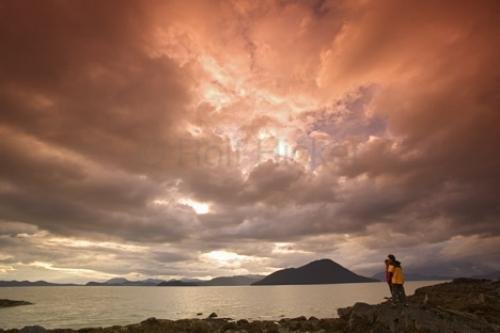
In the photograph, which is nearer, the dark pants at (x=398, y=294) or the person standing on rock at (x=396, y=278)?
the person standing on rock at (x=396, y=278)

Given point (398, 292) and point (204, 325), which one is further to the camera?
point (204, 325)

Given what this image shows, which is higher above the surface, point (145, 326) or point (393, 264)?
point (393, 264)

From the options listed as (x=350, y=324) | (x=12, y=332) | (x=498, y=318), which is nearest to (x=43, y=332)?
(x=12, y=332)

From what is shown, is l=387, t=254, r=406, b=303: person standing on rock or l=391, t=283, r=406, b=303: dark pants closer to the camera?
l=387, t=254, r=406, b=303: person standing on rock

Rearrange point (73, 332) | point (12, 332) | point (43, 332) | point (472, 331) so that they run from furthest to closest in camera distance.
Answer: point (73, 332)
point (12, 332)
point (43, 332)
point (472, 331)

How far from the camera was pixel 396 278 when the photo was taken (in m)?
26.3

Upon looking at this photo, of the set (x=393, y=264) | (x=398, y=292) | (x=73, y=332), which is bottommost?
(x=73, y=332)

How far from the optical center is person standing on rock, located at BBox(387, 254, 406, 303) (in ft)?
86.2

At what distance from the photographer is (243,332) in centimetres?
3094

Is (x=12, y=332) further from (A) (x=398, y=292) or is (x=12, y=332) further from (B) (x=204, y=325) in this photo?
(A) (x=398, y=292)

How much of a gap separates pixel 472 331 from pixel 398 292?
5.09m

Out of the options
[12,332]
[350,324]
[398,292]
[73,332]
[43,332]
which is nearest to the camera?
[43,332]

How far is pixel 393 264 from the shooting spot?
26672mm

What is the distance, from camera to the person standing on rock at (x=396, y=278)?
86.2 feet
